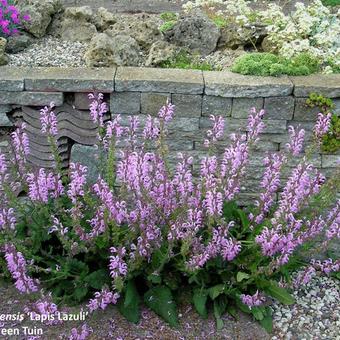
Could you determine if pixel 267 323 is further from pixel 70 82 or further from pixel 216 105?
pixel 70 82

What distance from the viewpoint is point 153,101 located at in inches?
149

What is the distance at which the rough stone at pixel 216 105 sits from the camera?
3.77 metres

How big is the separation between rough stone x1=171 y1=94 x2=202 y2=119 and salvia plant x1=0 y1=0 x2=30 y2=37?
1738 mm

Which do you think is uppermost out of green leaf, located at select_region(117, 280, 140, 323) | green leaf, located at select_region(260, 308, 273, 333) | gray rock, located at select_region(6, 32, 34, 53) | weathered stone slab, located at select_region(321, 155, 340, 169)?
gray rock, located at select_region(6, 32, 34, 53)

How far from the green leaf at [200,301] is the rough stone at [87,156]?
1173 millimetres

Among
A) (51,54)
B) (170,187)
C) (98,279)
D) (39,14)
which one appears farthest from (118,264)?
(39,14)

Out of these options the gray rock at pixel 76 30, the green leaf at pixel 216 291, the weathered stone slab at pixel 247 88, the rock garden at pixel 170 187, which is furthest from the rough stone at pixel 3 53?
the green leaf at pixel 216 291

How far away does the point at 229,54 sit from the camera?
468 centimetres

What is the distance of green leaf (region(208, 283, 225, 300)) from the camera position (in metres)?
3.30

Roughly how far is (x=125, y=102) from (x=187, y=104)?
1.41ft

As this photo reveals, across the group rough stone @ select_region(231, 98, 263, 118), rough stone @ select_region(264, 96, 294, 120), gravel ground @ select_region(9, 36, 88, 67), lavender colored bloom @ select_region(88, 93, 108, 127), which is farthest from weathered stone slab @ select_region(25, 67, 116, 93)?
rough stone @ select_region(264, 96, 294, 120)

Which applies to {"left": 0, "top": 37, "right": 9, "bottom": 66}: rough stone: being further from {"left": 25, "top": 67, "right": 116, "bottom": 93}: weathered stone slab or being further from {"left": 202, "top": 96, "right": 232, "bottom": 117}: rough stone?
{"left": 202, "top": 96, "right": 232, "bottom": 117}: rough stone

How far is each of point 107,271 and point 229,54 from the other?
2.25 m

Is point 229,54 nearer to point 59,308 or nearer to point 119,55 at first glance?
point 119,55
